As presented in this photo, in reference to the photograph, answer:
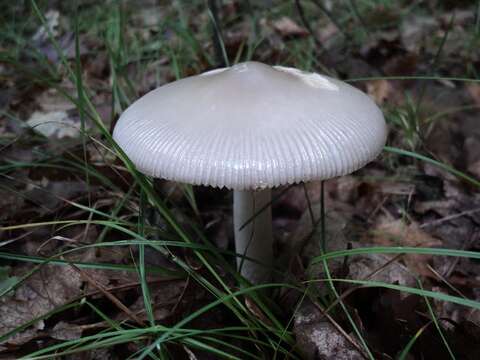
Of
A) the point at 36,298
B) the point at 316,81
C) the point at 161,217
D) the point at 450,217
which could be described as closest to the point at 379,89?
the point at 450,217

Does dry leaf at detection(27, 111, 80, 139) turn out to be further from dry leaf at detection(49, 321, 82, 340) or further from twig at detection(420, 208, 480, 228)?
twig at detection(420, 208, 480, 228)

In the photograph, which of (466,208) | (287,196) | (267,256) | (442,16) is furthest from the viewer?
(442,16)

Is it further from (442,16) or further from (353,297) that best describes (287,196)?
(442,16)

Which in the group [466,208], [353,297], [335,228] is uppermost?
[353,297]

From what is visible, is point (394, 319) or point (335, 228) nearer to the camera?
point (394, 319)

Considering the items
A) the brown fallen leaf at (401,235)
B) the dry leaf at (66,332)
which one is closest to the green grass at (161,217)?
the dry leaf at (66,332)

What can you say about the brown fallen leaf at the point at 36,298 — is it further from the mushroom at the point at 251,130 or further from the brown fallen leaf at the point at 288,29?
the brown fallen leaf at the point at 288,29

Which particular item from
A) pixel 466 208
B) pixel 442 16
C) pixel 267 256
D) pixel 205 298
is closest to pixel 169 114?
pixel 205 298

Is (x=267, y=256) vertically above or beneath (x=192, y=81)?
beneath

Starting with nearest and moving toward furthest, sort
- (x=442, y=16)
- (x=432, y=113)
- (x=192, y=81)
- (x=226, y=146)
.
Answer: (x=226, y=146)
(x=192, y=81)
(x=432, y=113)
(x=442, y=16)
